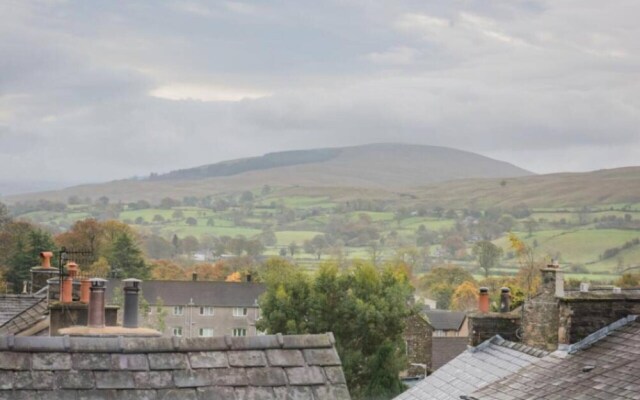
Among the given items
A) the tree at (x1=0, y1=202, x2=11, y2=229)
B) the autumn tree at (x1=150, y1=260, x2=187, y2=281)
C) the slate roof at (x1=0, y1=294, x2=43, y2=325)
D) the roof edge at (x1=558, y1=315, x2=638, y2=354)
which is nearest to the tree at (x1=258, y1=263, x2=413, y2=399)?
the slate roof at (x1=0, y1=294, x2=43, y2=325)

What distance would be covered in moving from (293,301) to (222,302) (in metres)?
Answer: 53.2

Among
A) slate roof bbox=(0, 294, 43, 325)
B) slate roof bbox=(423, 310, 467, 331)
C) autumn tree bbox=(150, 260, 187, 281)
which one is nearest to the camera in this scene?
slate roof bbox=(0, 294, 43, 325)

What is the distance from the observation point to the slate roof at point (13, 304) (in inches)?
1025

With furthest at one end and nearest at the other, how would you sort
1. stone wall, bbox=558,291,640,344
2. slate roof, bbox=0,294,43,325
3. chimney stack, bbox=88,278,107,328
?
slate roof, bbox=0,294,43,325
stone wall, bbox=558,291,640,344
chimney stack, bbox=88,278,107,328

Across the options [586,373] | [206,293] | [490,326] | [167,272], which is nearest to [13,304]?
[490,326]

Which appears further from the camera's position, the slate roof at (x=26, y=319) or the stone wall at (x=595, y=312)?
the slate roof at (x=26, y=319)

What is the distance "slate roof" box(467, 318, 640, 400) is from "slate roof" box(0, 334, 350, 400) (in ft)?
30.9

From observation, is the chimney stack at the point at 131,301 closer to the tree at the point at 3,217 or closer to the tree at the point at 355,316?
the tree at the point at 355,316

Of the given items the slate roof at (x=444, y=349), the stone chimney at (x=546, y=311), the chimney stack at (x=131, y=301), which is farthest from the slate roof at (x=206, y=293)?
the chimney stack at (x=131, y=301)

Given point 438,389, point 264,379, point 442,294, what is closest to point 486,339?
point 438,389

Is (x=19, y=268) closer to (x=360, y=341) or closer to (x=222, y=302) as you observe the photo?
(x=222, y=302)

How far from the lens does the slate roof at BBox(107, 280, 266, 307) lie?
12050cm

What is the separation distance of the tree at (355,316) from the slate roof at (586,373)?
4302cm

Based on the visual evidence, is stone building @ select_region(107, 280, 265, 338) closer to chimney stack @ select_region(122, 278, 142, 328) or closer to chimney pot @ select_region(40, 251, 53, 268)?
chimney pot @ select_region(40, 251, 53, 268)
